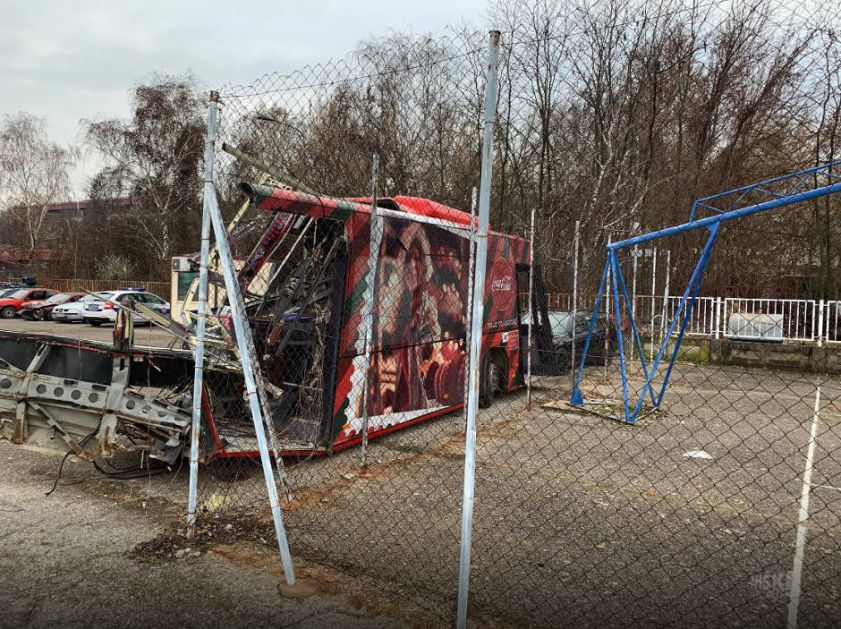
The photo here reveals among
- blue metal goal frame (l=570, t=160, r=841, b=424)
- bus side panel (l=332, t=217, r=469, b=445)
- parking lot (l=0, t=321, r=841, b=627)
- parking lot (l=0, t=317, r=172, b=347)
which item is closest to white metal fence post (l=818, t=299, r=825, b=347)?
blue metal goal frame (l=570, t=160, r=841, b=424)

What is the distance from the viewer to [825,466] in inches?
244

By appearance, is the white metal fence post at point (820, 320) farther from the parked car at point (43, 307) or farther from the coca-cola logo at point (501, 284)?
the parked car at point (43, 307)

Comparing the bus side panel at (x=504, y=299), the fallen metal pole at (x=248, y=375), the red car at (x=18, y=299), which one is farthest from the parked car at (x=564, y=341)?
the red car at (x=18, y=299)

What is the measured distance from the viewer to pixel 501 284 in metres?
8.84

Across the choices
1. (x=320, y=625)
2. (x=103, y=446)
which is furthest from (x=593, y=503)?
(x=103, y=446)

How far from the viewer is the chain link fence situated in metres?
3.63

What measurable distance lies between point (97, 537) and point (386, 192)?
521 inches

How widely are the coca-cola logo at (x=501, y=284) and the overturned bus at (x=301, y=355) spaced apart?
0.26 m

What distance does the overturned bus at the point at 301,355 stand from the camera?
4426mm

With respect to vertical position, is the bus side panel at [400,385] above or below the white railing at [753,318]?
below

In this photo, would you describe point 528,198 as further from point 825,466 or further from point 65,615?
point 65,615

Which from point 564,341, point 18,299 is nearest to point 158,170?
point 18,299

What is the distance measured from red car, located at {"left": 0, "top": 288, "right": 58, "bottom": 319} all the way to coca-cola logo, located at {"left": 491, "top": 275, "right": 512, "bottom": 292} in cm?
2527

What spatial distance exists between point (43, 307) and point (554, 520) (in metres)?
27.3
